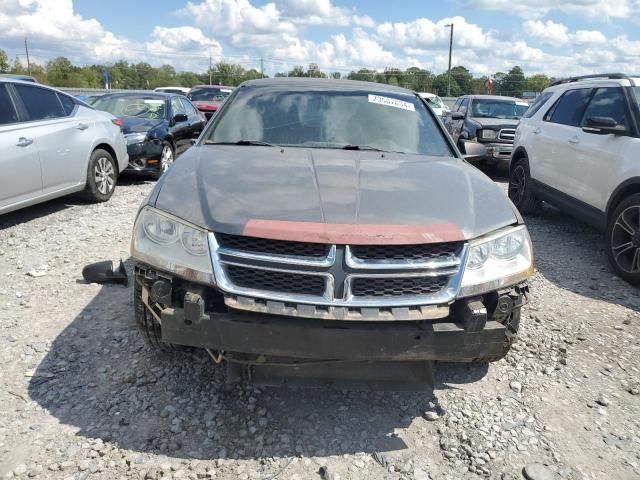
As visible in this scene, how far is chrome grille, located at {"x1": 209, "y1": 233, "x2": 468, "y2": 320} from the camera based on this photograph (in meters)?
2.31

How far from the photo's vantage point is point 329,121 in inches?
149

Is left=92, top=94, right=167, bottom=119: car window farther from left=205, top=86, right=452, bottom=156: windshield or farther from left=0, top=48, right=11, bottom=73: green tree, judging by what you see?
left=0, top=48, right=11, bottom=73: green tree

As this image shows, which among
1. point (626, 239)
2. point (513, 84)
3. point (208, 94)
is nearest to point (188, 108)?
point (208, 94)

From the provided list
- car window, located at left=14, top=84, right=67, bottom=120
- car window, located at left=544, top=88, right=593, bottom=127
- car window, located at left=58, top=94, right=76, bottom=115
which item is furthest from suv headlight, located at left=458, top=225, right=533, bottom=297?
car window, located at left=58, top=94, right=76, bottom=115

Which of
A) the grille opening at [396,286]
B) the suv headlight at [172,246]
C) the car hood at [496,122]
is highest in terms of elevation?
the car hood at [496,122]

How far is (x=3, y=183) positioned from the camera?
534 cm

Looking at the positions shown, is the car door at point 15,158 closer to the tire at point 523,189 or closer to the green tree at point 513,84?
the tire at point 523,189

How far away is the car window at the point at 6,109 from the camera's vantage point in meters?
5.56

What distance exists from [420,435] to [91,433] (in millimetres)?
1666

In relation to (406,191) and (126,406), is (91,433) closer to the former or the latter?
(126,406)

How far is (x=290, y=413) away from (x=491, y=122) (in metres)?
10.2

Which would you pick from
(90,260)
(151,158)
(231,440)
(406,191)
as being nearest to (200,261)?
(231,440)

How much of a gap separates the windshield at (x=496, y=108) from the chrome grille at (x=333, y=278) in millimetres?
10859

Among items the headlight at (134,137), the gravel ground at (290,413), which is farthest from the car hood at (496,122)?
the gravel ground at (290,413)
